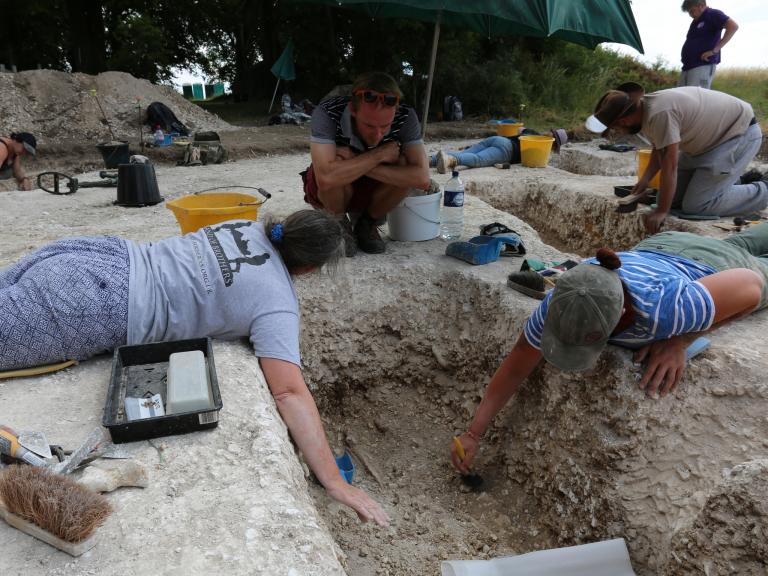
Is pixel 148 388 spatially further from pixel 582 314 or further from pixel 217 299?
pixel 582 314

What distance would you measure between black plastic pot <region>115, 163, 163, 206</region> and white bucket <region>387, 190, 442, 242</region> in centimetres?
254

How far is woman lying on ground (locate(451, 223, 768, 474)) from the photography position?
206cm

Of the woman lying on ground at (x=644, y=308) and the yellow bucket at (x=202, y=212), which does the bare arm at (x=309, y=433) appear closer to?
the woman lying on ground at (x=644, y=308)

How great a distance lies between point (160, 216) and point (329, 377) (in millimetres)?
2492

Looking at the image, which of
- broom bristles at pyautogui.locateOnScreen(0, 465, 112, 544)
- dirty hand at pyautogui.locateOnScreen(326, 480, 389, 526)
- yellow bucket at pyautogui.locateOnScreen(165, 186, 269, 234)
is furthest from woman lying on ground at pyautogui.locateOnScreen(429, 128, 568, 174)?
broom bristles at pyautogui.locateOnScreen(0, 465, 112, 544)

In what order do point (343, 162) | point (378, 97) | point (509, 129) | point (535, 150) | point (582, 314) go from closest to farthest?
point (582, 314) → point (378, 97) → point (343, 162) → point (535, 150) → point (509, 129)

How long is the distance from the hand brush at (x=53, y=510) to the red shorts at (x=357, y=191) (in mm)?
2619

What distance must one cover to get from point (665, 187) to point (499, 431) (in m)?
2.57

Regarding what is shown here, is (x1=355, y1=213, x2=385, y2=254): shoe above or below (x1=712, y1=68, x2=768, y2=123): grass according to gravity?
below

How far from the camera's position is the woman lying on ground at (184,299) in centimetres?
199

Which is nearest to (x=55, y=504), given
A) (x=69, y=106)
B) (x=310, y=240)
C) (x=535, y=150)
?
(x=310, y=240)

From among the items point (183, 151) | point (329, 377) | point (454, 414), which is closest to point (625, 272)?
point (454, 414)

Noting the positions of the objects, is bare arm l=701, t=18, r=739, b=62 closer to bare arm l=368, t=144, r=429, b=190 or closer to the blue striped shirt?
bare arm l=368, t=144, r=429, b=190

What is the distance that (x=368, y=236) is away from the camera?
380cm
